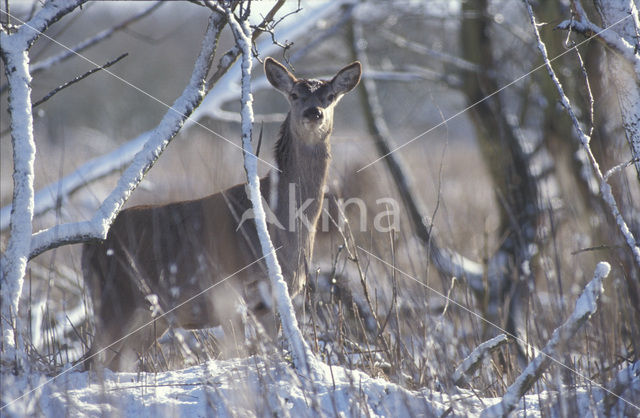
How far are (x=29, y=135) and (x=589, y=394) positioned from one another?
110 inches

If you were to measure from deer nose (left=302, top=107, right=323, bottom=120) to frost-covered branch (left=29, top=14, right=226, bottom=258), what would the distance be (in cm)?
145

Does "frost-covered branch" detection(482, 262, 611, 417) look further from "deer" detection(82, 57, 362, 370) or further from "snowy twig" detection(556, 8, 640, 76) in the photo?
"deer" detection(82, 57, 362, 370)

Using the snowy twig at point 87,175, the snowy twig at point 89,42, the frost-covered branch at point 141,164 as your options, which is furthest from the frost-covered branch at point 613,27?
the snowy twig at point 87,175

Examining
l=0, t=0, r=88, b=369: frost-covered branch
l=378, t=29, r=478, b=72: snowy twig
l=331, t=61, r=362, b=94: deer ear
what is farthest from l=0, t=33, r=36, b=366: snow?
l=378, t=29, r=478, b=72: snowy twig

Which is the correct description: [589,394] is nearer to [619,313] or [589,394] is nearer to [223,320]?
[619,313]

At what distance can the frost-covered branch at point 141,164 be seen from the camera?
11.5 ft

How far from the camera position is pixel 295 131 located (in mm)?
5746

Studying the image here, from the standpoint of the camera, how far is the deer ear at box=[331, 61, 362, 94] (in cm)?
590

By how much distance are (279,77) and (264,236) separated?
289 centimetres

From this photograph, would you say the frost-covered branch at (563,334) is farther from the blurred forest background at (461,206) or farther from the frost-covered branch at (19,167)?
the frost-covered branch at (19,167)

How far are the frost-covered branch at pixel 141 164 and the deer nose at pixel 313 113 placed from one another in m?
1.45

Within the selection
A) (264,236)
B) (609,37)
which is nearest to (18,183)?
(264,236)

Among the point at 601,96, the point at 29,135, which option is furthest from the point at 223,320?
the point at 601,96

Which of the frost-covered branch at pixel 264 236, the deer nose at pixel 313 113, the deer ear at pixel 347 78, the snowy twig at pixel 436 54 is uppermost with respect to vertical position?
the snowy twig at pixel 436 54
